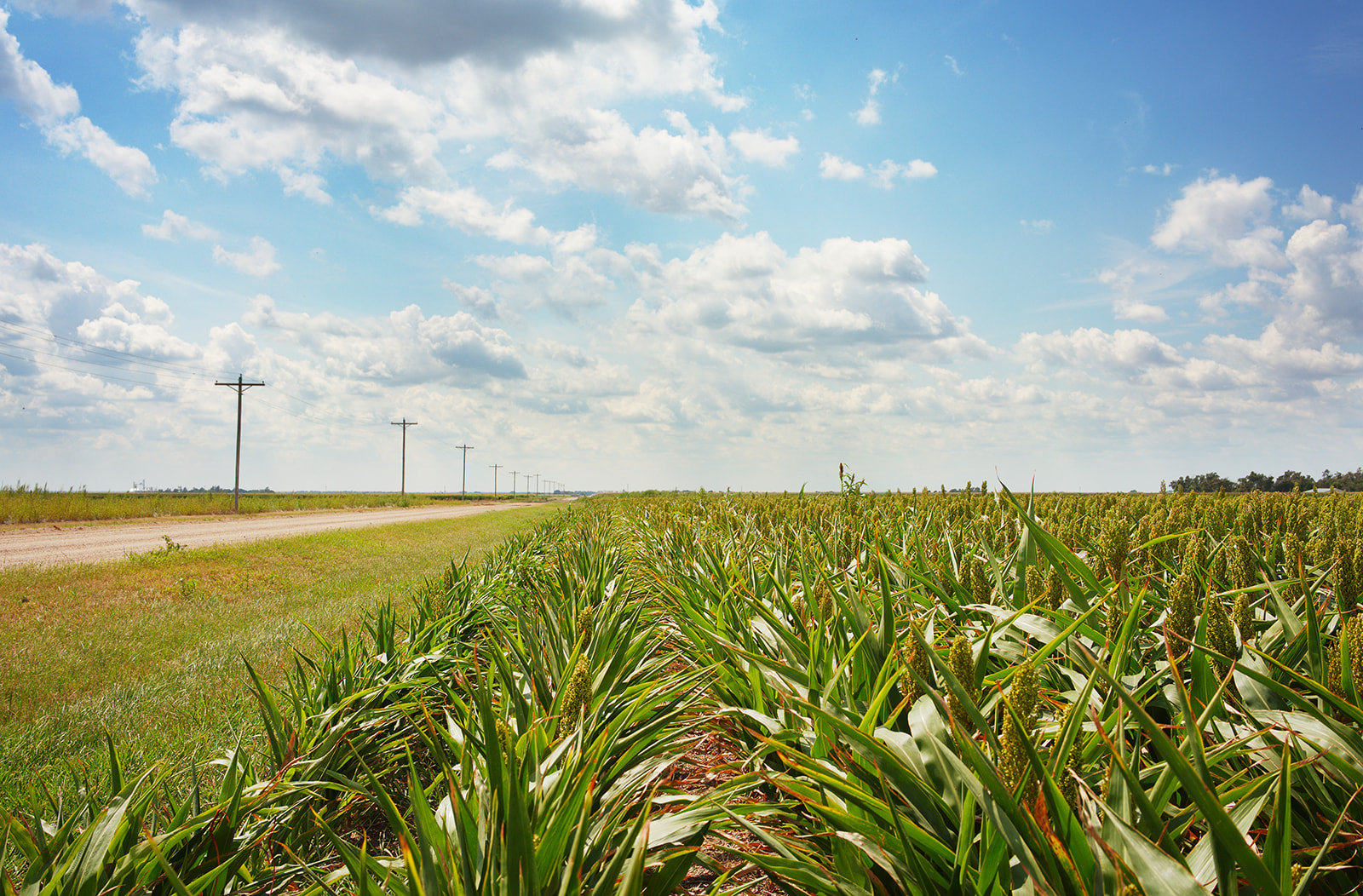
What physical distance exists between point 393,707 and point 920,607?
2257mm

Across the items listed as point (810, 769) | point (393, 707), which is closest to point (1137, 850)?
point (810, 769)

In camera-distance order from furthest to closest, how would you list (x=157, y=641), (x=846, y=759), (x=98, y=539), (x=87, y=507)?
(x=87, y=507) → (x=98, y=539) → (x=157, y=641) → (x=846, y=759)

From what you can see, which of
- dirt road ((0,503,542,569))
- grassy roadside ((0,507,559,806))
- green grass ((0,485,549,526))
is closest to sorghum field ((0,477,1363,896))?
grassy roadside ((0,507,559,806))

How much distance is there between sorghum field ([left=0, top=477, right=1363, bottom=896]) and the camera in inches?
45.0

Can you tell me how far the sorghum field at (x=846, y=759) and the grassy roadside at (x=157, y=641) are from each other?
708 mm

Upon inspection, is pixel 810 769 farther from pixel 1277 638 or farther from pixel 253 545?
pixel 253 545

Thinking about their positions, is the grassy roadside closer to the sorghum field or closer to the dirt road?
the sorghum field

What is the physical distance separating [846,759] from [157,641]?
706 cm

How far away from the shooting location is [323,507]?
140 ft

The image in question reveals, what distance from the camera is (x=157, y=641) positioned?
594 cm

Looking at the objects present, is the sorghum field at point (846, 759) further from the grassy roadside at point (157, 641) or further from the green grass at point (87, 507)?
the green grass at point (87, 507)

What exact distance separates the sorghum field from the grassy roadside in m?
0.71

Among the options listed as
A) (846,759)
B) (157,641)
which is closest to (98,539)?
(157,641)

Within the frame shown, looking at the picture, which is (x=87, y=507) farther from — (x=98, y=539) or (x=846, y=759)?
(x=846, y=759)
